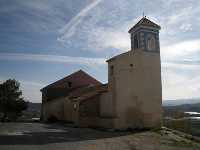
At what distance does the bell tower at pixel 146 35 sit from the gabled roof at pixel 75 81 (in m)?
19.3

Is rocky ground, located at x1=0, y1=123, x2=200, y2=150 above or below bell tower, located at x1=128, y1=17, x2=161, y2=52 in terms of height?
below

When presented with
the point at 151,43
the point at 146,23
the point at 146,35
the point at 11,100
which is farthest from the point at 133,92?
A: the point at 11,100

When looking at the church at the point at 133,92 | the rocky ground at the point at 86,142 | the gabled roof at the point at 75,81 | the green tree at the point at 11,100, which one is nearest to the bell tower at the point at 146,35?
the church at the point at 133,92

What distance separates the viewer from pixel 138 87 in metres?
27.8

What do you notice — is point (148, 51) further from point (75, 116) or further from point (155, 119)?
point (75, 116)

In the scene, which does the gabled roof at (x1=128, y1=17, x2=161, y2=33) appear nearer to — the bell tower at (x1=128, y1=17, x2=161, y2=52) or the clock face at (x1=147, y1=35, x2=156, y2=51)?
the bell tower at (x1=128, y1=17, x2=161, y2=52)

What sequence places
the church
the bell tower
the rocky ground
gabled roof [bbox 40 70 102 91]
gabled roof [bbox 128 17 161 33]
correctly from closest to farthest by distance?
1. the rocky ground
2. the church
3. the bell tower
4. gabled roof [bbox 128 17 161 33]
5. gabled roof [bbox 40 70 102 91]

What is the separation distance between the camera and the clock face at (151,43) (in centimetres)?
2900

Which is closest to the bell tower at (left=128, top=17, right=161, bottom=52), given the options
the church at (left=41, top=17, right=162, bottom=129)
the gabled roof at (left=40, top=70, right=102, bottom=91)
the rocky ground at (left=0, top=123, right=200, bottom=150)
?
the church at (left=41, top=17, right=162, bottom=129)

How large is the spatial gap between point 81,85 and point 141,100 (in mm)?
21014

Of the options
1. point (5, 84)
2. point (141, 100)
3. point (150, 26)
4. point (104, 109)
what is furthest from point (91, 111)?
point (5, 84)

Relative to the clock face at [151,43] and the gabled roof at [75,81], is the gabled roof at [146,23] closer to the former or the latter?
the clock face at [151,43]

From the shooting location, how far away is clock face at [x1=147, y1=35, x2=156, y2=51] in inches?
1142

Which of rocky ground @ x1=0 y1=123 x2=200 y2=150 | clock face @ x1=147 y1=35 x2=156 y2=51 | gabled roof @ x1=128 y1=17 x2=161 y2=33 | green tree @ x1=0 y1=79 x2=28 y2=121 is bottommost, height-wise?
rocky ground @ x1=0 y1=123 x2=200 y2=150
